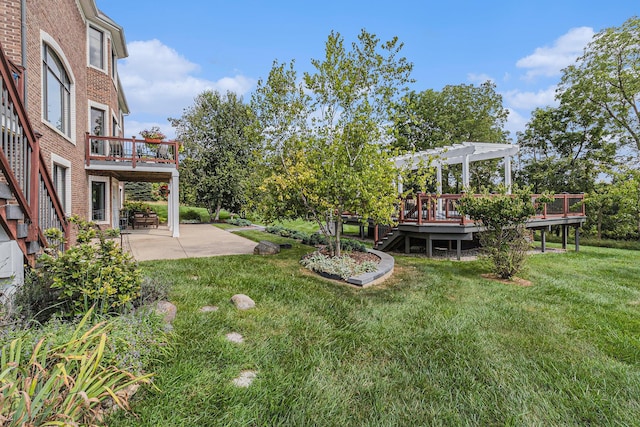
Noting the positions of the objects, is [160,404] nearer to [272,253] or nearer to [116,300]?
[116,300]

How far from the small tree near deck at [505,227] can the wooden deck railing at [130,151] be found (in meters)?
10.9

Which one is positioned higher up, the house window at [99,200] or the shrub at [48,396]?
the house window at [99,200]

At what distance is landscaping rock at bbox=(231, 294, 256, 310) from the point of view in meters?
4.27

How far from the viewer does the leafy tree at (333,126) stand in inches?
261

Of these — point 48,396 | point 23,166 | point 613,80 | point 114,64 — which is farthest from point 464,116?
point 48,396

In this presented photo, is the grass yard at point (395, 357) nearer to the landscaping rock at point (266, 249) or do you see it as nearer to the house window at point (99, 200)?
the landscaping rock at point (266, 249)

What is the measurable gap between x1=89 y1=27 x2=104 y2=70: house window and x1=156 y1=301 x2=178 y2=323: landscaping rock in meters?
12.5

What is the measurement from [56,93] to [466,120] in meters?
23.1

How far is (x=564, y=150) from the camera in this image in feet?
72.8

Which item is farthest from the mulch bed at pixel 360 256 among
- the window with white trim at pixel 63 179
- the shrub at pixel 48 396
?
the window with white trim at pixel 63 179

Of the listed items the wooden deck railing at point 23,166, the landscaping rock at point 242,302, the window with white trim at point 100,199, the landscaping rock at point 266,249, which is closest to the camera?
the wooden deck railing at point 23,166

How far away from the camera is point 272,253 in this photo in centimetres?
857

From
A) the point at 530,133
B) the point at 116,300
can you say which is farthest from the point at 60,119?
the point at 530,133

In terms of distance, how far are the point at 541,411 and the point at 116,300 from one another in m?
4.05
